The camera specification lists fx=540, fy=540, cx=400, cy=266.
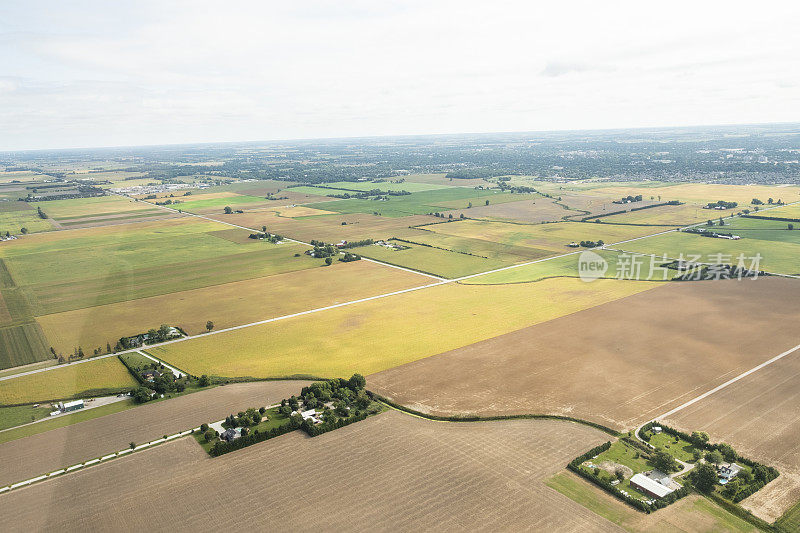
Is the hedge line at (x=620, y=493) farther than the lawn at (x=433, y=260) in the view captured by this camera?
No

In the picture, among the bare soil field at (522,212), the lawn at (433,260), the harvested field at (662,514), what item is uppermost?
the bare soil field at (522,212)

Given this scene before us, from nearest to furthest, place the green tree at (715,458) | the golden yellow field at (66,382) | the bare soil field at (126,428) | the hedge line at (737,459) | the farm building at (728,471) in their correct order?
1. the hedge line at (737,459)
2. the farm building at (728,471)
3. the green tree at (715,458)
4. the bare soil field at (126,428)
5. the golden yellow field at (66,382)

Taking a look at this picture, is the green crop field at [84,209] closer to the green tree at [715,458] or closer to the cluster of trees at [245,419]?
the cluster of trees at [245,419]

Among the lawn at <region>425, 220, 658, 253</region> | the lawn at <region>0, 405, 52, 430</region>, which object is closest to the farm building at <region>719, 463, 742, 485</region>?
the lawn at <region>0, 405, 52, 430</region>

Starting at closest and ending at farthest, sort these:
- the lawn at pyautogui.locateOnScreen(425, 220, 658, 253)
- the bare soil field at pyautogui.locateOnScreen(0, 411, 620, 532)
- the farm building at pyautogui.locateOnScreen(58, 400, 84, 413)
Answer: the bare soil field at pyautogui.locateOnScreen(0, 411, 620, 532), the farm building at pyautogui.locateOnScreen(58, 400, 84, 413), the lawn at pyautogui.locateOnScreen(425, 220, 658, 253)

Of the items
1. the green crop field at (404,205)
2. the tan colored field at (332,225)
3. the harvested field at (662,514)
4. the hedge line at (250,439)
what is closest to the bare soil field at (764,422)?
the harvested field at (662,514)

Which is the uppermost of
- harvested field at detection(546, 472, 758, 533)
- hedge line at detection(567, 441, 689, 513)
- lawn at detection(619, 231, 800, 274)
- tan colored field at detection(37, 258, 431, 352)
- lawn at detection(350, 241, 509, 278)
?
lawn at detection(619, 231, 800, 274)

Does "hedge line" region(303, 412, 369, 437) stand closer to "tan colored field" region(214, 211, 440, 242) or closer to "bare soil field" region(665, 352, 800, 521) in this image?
"bare soil field" region(665, 352, 800, 521)
